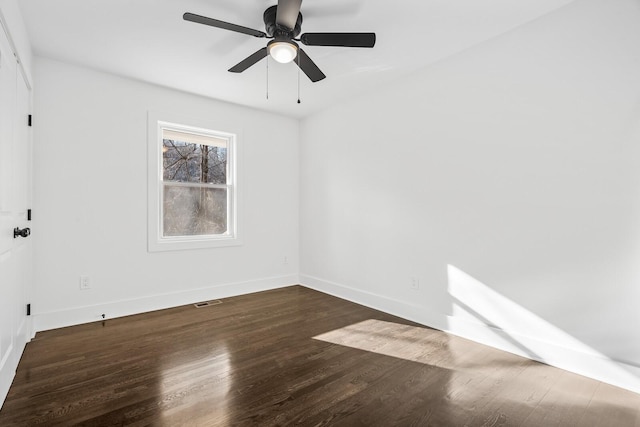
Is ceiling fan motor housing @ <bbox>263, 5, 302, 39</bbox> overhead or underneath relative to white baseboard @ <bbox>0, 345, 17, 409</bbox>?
overhead

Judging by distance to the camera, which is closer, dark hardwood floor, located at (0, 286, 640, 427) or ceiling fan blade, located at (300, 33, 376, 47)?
dark hardwood floor, located at (0, 286, 640, 427)

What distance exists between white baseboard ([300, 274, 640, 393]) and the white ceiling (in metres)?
2.47

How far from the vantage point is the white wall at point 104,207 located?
3.02 meters

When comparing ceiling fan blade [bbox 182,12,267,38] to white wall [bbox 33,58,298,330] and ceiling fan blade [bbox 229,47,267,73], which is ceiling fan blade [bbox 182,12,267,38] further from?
white wall [bbox 33,58,298,330]

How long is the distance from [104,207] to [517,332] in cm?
405

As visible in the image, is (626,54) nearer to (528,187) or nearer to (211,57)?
(528,187)

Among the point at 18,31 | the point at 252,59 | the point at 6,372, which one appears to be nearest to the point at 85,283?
the point at 6,372

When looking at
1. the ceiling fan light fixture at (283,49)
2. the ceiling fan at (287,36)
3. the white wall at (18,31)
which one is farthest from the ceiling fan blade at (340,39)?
the white wall at (18,31)

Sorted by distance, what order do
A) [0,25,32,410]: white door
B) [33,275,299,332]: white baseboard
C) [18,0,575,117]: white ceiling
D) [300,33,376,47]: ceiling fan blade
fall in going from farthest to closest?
1. [33,275,299,332]: white baseboard
2. [18,0,575,117]: white ceiling
3. [300,33,376,47]: ceiling fan blade
4. [0,25,32,410]: white door

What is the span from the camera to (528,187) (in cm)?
251

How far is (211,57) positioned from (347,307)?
9.82 feet

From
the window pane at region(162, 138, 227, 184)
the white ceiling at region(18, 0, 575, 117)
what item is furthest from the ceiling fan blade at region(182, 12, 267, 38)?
the window pane at region(162, 138, 227, 184)

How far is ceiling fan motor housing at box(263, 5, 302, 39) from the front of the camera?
7.21 feet

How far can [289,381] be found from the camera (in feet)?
6.88
